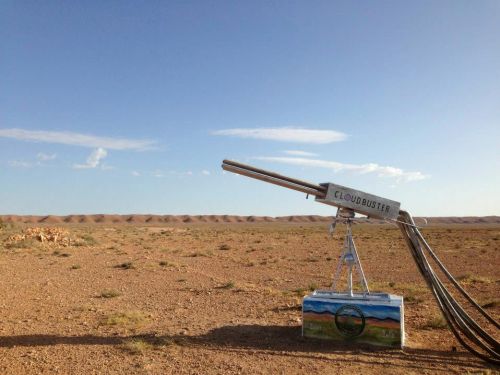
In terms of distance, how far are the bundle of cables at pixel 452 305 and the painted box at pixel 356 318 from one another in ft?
1.96

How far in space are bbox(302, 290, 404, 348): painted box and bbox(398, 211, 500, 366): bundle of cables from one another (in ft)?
1.96

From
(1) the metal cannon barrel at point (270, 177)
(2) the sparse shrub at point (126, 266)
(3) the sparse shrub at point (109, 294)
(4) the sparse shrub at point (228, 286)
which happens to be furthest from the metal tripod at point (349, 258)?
(2) the sparse shrub at point (126, 266)

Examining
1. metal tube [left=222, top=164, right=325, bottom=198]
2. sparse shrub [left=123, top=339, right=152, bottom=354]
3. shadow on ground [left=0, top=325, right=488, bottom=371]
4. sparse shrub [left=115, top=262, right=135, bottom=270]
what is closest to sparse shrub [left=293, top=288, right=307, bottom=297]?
shadow on ground [left=0, top=325, right=488, bottom=371]

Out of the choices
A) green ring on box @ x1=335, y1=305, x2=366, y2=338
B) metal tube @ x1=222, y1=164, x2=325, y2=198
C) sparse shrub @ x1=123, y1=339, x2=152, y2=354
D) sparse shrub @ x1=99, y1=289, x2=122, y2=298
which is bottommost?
sparse shrub @ x1=99, y1=289, x2=122, y2=298

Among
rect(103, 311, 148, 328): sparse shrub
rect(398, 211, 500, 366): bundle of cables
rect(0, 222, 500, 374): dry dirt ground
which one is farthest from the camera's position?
rect(103, 311, 148, 328): sparse shrub

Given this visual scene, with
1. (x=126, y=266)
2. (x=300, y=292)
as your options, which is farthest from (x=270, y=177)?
(x=126, y=266)

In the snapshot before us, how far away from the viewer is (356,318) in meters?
6.86

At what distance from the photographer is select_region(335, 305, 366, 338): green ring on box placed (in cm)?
684

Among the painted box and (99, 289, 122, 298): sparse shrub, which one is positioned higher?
the painted box

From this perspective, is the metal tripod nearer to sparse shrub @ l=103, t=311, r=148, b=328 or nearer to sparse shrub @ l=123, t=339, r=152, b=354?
sparse shrub @ l=123, t=339, r=152, b=354

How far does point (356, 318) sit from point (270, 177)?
8.41ft

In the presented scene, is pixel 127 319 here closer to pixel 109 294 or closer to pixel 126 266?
pixel 109 294

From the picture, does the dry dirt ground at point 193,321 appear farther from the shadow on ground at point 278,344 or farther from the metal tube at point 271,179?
the metal tube at point 271,179

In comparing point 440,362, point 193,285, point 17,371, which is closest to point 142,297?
point 193,285
